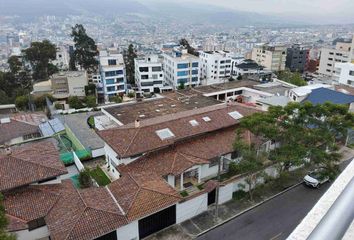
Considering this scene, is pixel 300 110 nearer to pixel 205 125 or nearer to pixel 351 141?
pixel 205 125

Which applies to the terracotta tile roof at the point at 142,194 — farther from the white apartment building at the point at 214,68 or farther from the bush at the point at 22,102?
the white apartment building at the point at 214,68

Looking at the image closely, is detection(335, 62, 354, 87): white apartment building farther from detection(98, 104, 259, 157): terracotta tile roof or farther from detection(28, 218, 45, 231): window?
detection(28, 218, 45, 231): window

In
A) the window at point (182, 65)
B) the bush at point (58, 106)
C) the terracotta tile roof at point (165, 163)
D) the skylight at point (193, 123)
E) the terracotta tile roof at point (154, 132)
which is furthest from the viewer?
the window at point (182, 65)

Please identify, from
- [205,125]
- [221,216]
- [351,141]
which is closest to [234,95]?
[351,141]

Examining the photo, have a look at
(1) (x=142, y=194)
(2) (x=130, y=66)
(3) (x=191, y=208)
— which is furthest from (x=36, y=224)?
(2) (x=130, y=66)

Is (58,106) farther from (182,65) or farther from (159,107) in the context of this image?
(182,65)

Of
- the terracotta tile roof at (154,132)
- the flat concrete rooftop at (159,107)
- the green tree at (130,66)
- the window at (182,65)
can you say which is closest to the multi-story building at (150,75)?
the window at (182,65)
